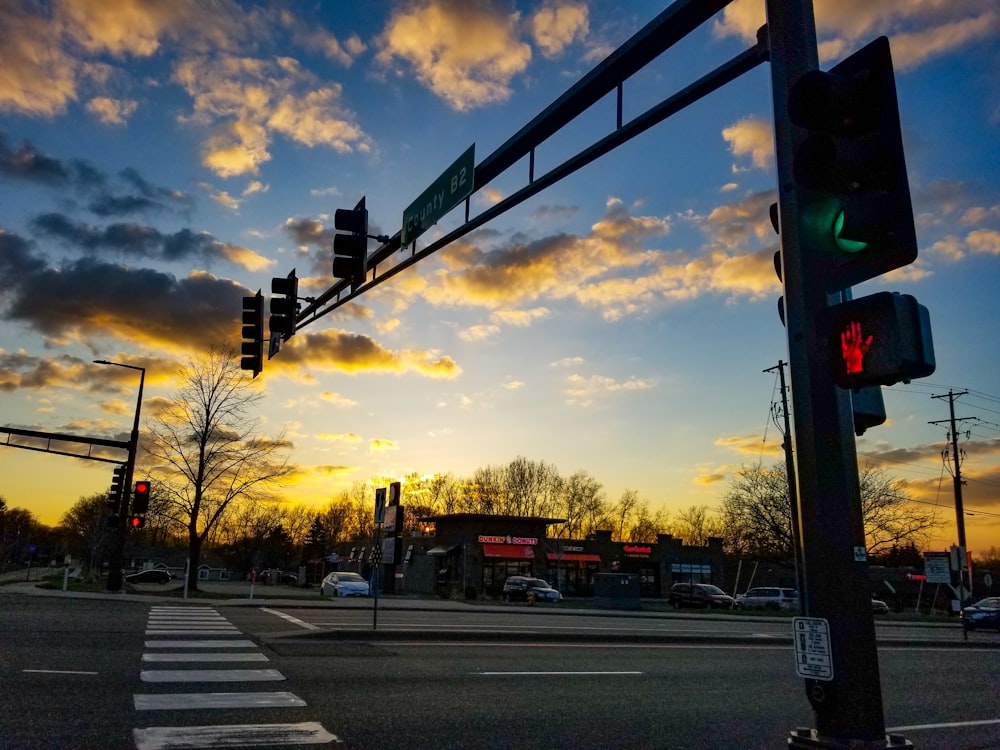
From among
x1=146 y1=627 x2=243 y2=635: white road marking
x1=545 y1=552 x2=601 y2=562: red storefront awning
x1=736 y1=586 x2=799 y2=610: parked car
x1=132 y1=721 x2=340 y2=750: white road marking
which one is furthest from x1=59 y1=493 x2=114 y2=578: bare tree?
x1=132 y1=721 x2=340 y2=750: white road marking

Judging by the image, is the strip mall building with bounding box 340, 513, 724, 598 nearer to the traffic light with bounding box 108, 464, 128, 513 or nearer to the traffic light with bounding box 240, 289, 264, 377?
the traffic light with bounding box 108, 464, 128, 513

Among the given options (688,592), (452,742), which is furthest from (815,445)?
(688,592)

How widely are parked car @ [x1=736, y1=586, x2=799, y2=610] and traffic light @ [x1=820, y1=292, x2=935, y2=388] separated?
44.8 meters

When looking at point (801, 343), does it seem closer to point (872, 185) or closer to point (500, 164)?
point (872, 185)

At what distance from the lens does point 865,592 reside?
3.06 metres

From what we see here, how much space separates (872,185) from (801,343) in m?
0.74

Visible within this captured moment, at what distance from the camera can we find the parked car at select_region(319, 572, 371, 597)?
1485 inches

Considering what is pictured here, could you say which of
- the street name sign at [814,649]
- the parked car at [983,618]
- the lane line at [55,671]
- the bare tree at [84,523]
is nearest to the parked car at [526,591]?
the parked car at [983,618]

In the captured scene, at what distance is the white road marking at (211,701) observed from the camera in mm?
7004

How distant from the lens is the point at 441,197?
31.2 ft

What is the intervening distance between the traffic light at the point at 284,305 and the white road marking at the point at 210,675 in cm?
525

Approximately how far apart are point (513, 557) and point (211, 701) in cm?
5220

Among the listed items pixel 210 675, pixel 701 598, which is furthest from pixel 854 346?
pixel 701 598

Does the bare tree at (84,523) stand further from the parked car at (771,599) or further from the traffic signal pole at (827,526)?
the traffic signal pole at (827,526)
